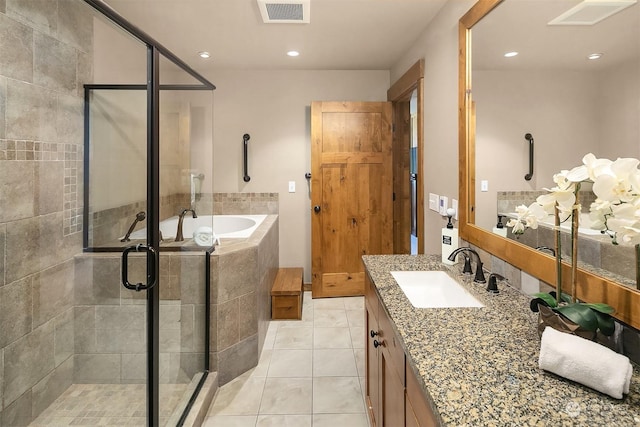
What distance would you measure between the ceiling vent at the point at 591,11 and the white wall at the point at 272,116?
9.86 feet

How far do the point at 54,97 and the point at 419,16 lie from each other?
246 centimetres

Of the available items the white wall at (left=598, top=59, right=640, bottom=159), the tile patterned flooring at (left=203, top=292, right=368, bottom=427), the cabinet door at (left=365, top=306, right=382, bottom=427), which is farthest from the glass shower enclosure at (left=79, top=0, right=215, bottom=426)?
the white wall at (left=598, top=59, right=640, bottom=159)

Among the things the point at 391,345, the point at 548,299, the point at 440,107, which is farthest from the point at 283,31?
the point at 548,299

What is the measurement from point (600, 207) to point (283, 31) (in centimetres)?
Answer: 275

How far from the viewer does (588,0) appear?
1.11m

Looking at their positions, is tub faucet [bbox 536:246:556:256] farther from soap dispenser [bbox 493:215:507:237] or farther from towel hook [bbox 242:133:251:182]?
towel hook [bbox 242:133:251:182]

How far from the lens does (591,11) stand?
1.10 m

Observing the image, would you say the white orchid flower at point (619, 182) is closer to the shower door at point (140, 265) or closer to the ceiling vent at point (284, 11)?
the shower door at point (140, 265)

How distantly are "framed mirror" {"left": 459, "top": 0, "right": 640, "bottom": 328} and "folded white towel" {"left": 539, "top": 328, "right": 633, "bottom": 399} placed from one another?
22 cm

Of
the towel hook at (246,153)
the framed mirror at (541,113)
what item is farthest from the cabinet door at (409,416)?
the towel hook at (246,153)

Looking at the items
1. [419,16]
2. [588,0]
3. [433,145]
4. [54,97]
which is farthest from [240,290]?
[419,16]

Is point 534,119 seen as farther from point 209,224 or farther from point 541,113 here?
point 209,224

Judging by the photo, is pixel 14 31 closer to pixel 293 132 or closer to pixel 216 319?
pixel 216 319

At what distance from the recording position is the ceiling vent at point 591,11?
100cm
